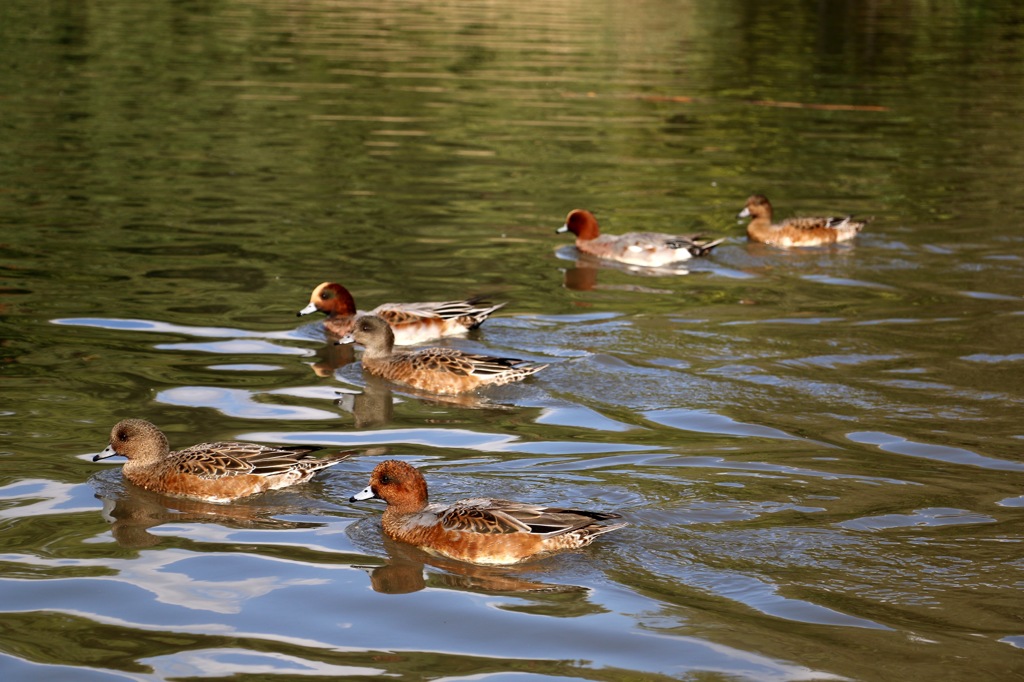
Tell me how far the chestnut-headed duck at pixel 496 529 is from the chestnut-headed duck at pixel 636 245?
29.2 feet

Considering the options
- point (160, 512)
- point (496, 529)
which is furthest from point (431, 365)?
point (496, 529)

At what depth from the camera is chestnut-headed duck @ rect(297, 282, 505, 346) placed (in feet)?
44.7

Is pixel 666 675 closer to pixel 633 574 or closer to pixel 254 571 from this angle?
pixel 633 574

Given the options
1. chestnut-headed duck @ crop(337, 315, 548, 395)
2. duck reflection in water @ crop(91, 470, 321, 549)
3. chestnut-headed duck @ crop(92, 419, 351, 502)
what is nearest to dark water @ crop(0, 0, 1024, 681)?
duck reflection in water @ crop(91, 470, 321, 549)

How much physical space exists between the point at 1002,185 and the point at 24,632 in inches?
726

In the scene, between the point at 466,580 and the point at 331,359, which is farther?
the point at 331,359

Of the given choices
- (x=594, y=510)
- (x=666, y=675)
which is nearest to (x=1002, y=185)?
(x=594, y=510)

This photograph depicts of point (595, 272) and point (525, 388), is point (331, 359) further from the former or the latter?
point (595, 272)

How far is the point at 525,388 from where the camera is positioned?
1206 centimetres

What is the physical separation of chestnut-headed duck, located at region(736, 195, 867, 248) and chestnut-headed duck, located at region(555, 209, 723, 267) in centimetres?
69

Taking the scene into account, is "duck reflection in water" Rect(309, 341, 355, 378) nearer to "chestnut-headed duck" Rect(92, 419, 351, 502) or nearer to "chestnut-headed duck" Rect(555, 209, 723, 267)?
"chestnut-headed duck" Rect(92, 419, 351, 502)

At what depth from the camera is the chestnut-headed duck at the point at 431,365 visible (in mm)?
11898

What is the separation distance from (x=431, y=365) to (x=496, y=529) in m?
4.06

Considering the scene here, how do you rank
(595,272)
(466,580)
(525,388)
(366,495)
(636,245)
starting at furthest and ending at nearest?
(636,245), (595,272), (525,388), (366,495), (466,580)
